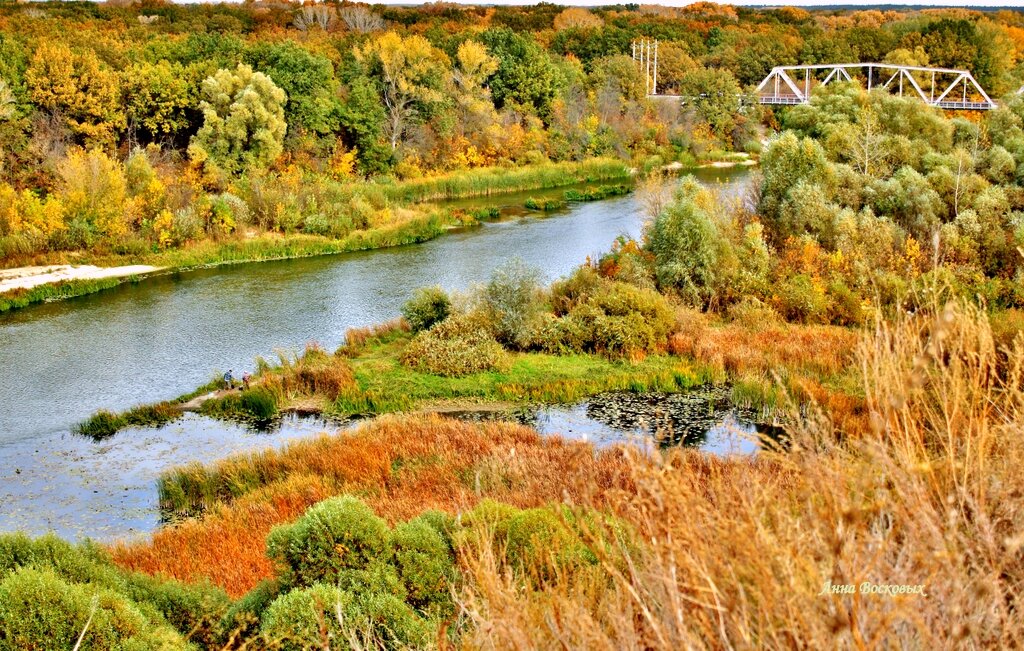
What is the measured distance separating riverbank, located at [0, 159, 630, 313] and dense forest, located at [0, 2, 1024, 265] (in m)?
0.63

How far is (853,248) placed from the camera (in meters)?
23.4

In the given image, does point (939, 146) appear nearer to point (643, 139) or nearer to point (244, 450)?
point (244, 450)

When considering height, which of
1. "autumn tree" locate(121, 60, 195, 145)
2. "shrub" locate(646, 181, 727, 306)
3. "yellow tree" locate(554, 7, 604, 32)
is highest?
"yellow tree" locate(554, 7, 604, 32)

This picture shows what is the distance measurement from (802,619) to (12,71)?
122 feet

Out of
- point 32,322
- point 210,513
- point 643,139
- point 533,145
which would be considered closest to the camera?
point 210,513

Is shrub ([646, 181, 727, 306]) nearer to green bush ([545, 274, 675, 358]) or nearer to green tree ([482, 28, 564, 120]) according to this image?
green bush ([545, 274, 675, 358])

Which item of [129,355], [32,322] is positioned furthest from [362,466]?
[32,322]

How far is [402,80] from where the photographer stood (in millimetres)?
45062

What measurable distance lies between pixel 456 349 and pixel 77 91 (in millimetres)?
23396

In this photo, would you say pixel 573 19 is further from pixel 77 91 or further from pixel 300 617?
pixel 300 617

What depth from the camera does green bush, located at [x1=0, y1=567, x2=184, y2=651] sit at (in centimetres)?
608

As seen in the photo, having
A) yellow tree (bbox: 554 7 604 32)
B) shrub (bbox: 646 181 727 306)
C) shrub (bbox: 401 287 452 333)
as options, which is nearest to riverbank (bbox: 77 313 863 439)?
shrub (bbox: 401 287 452 333)

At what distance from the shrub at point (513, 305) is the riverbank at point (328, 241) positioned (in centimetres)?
1226

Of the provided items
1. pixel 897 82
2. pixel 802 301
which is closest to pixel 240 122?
pixel 802 301
